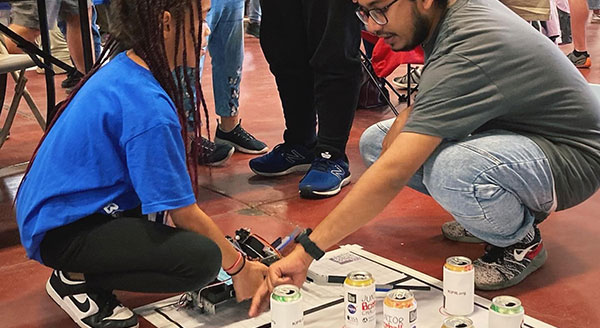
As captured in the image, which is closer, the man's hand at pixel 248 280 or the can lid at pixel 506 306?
the can lid at pixel 506 306

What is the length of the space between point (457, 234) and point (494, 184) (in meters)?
0.47

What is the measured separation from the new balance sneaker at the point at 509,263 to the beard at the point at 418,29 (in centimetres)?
59

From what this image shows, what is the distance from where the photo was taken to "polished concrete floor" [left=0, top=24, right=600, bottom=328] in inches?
75.0

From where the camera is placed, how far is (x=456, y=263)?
1729 mm

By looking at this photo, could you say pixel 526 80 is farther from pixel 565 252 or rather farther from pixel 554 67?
pixel 565 252

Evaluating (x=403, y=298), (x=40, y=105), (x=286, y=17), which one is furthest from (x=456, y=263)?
(x=40, y=105)

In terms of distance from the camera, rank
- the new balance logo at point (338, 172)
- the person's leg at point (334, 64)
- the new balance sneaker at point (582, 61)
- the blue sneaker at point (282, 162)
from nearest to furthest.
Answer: the person's leg at point (334, 64) < the new balance logo at point (338, 172) < the blue sneaker at point (282, 162) < the new balance sneaker at point (582, 61)

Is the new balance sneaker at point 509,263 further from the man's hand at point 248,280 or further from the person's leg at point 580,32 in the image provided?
the person's leg at point 580,32

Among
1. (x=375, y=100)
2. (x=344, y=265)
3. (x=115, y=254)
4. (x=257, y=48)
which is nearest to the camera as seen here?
(x=115, y=254)

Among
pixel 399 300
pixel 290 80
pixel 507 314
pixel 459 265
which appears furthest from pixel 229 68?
pixel 507 314

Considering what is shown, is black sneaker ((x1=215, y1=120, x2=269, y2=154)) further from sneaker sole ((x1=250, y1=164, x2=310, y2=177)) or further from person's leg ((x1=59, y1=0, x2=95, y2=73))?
person's leg ((x1=59, y1=0, x2=95, y2=73))

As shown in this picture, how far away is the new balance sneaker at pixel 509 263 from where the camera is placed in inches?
77.6

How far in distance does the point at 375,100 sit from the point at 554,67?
2.53 meters

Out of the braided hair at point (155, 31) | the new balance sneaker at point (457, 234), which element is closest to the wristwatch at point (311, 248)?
the braided hair at point (155, 31)
